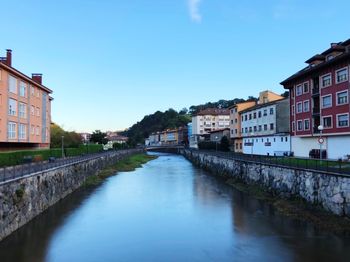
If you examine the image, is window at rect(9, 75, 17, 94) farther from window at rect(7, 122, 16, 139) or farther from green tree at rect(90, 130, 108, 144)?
green tree at rect(90, 130, 108, 144)

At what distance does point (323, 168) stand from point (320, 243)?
8.61m

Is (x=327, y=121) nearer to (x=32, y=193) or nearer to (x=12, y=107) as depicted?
(x=32, y=193)

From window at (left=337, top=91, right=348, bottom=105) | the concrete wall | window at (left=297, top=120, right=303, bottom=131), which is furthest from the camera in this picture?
the concrete wall

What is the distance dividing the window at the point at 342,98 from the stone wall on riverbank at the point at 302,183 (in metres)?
12.4

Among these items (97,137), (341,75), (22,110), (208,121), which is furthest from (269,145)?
(208,121)

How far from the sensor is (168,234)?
68.9 feet

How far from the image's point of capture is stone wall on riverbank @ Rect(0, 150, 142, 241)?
1930cm

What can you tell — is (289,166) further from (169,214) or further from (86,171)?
(86,171)

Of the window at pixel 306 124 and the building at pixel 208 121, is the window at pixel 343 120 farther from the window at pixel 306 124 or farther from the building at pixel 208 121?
the building at pixel 208 121

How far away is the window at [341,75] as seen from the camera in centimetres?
3902

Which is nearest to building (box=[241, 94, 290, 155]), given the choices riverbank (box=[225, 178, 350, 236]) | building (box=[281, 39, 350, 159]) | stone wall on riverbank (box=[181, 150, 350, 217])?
building (box=[281, 39, 350, 159])

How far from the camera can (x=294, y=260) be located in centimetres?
1605

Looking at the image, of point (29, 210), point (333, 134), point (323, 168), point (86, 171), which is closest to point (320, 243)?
point (323, 168)

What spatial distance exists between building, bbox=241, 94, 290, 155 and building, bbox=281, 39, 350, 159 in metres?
4.01
